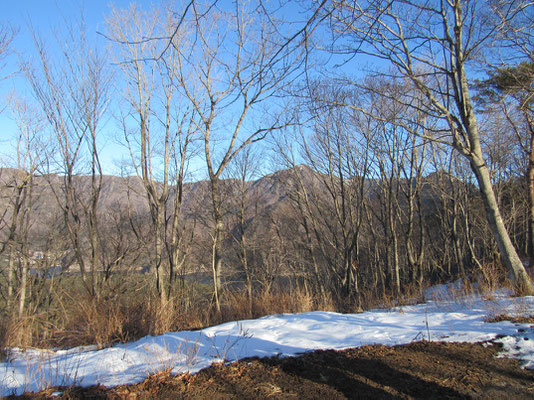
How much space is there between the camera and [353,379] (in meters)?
2.70

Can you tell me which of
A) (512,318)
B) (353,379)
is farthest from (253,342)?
(512,318)

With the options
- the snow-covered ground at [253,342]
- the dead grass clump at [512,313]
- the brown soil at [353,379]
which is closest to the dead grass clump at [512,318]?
the dead grass clump at [512,313]

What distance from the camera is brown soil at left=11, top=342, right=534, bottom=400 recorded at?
2.46 metres

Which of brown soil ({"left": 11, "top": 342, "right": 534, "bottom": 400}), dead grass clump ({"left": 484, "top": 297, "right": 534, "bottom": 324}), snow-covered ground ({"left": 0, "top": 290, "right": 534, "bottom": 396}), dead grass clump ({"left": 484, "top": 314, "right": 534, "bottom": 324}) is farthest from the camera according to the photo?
dead grass clump ({"left": 484, "top": 297, "right": 534, "bottom": 324})

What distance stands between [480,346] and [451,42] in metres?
5.66

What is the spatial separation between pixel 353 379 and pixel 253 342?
1.46 metres

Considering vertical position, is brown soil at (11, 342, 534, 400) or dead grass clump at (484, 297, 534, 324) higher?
dead grass clump at (484, 297, 534, 324)

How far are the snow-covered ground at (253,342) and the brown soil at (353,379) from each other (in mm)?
210

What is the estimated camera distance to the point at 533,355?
9.71 ft

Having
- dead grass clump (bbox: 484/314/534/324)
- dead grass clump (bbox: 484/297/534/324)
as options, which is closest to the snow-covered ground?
dead grass clump (bbox: 484/297/534/324)

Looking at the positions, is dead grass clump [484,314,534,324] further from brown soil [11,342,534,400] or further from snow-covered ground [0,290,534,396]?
brown soil [11,342,534,400]

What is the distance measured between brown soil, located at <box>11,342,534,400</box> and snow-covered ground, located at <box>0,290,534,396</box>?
210 millimetres

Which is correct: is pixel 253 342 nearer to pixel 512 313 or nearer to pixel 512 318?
pixel 512 318

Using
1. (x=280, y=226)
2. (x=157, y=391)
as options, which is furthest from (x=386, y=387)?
(x=280, y=226)
